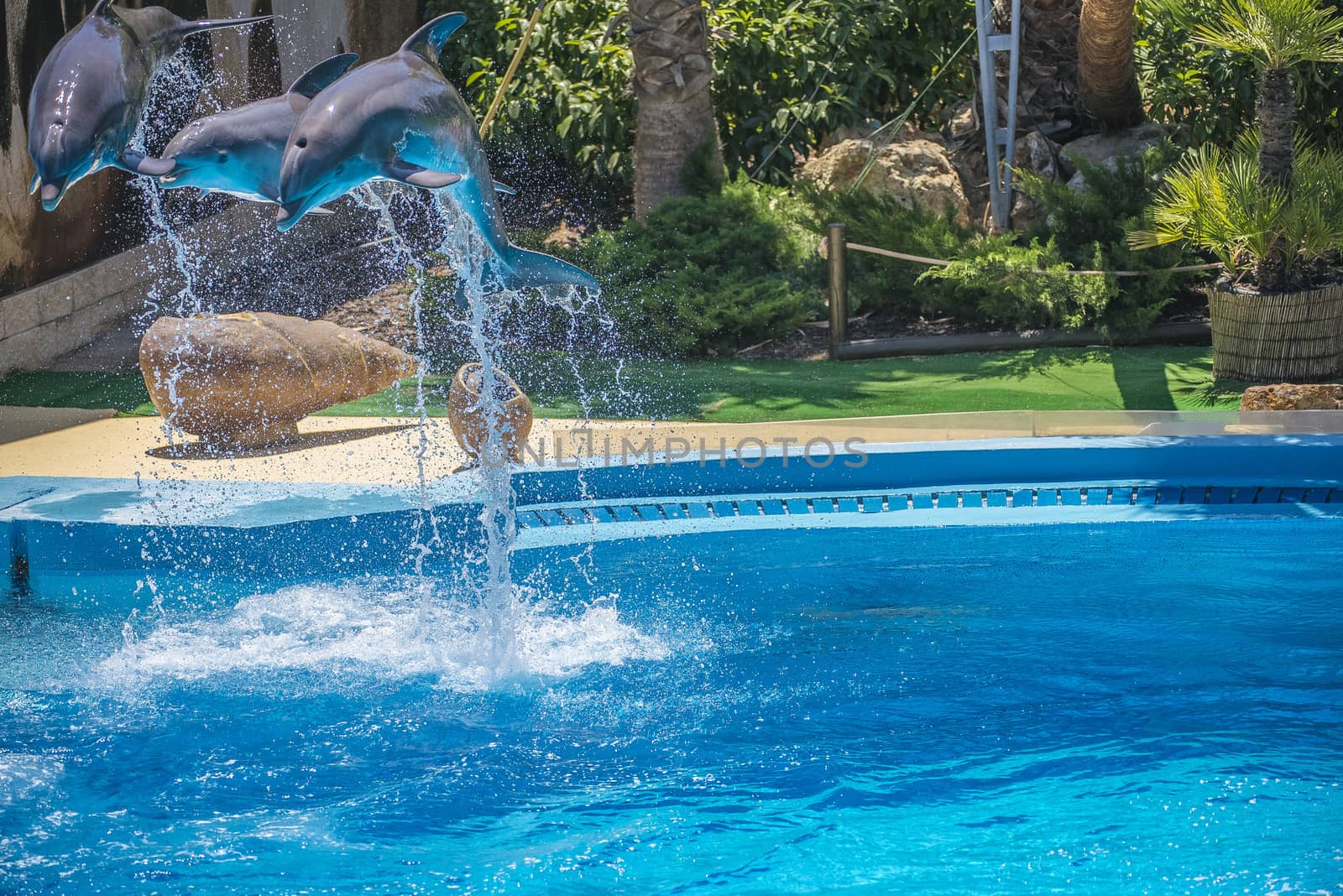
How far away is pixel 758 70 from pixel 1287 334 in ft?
20.2

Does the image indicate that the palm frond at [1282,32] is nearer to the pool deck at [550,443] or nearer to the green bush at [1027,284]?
the green bush at [1027,284]

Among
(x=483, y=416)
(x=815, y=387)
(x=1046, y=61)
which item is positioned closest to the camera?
(x=483, y=416)

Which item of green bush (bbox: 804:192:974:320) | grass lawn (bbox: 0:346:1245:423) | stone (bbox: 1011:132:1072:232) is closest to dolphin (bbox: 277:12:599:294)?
grass lawn (bbox: 0:346:1245:423)

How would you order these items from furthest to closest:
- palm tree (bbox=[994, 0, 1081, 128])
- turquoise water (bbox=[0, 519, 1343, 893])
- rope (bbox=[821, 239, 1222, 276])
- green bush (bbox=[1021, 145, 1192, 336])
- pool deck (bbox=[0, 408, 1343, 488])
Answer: palm tree (bbox=[994, 0, 1081, 128])
green bush (bbox=[1021, 145, 1192, 336])
rope (bbox=[821, 239, 1222, 276])
pool deck (bbox=[0, 408, 1343, 488])
turquoise water (bbox=[0, 519, 1343, 893])

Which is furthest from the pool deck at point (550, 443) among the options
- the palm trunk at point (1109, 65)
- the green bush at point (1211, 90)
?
the green bush at point (1211, 90)

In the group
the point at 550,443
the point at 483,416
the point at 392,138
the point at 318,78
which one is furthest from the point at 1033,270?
the point at 392,138

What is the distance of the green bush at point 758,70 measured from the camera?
1266 centimetres

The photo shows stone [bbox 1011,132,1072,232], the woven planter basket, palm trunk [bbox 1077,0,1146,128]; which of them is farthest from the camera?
stone [bbox 1011,132,1072,232]

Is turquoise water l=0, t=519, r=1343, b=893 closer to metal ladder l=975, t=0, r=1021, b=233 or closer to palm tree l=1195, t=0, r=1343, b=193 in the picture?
palm tree l=1195, t=0, r=1343, b=193

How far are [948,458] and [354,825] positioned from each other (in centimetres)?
381

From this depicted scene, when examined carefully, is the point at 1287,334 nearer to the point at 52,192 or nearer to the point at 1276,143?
the point at 1276,143

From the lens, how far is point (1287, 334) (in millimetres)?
8328

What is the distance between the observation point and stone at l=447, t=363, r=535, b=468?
6.88 metres

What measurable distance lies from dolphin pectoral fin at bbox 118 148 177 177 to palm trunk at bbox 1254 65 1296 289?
262 inches
